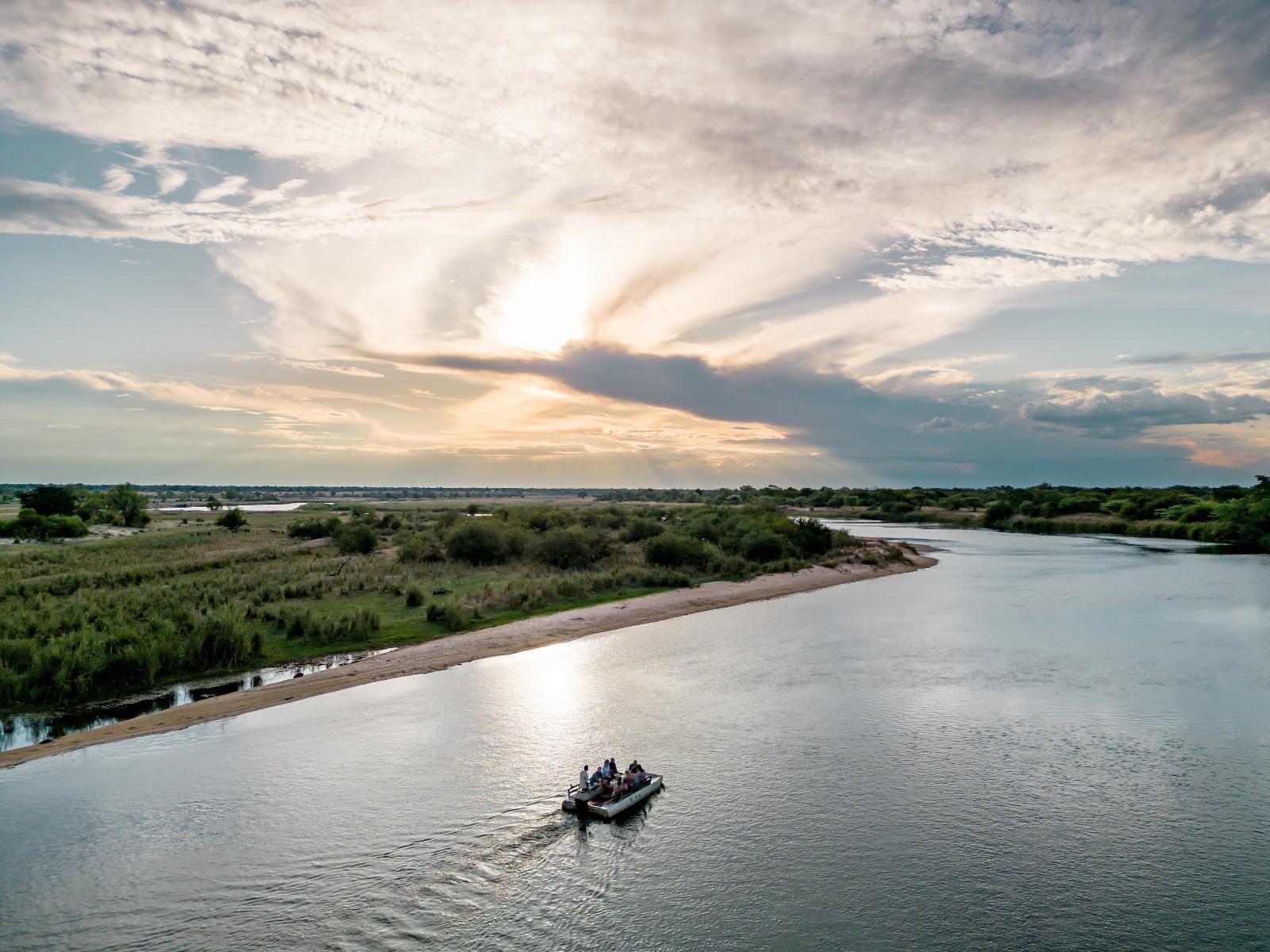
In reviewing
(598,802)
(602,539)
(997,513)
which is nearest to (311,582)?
(602,539)

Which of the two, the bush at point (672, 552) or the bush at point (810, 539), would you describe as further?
the bush at point (810, 539)

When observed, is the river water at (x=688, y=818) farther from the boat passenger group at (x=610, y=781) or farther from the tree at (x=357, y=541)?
the tree at (x=357, y=541)

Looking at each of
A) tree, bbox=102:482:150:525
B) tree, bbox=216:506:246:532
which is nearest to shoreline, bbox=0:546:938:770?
tree, bbox=216:506:246:532

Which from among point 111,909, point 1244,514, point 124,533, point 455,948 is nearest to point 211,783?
point 111,909

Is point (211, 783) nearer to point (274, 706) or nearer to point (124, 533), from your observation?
point (274, 706)

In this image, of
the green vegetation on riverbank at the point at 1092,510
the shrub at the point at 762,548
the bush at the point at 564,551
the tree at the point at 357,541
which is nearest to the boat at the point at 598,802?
the bush at the point at 564,551

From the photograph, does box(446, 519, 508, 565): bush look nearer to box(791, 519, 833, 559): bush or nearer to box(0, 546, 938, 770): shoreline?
box(0, 546, 938, 770): shoreline

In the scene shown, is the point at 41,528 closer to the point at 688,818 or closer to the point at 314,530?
the point at 314,530
